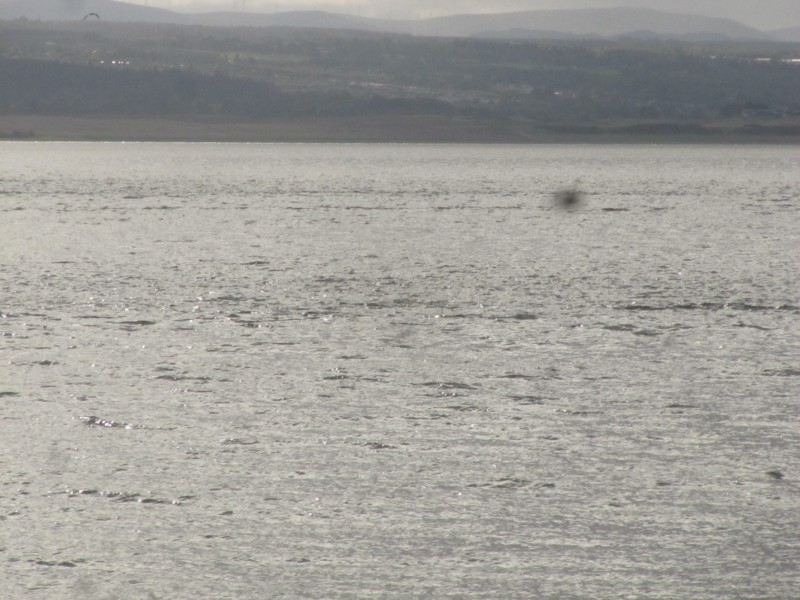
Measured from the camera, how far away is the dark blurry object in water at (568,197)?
56562 mm

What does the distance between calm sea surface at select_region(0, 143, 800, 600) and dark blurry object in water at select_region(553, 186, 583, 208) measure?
28.2 meters

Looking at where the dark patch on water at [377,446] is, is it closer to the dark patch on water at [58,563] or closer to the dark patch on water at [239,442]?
the dark patch on water at [239,442]

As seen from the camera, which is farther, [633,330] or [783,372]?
[633,330]

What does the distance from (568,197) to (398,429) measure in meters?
52.5

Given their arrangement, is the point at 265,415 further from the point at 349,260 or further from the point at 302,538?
the point at 349,260

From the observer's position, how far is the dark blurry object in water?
5656 cm

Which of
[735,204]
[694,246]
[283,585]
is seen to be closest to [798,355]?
[283,585]

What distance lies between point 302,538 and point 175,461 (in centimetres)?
228

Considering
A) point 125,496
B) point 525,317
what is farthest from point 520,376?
point 125,496

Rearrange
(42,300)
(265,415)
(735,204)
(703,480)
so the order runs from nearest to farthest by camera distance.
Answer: (703,480) → (265,415) → (42,300) → (735,204)

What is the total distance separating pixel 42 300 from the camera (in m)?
21.0

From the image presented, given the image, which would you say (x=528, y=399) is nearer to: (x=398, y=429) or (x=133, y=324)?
(x=398, y=429)

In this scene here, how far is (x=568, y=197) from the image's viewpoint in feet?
207

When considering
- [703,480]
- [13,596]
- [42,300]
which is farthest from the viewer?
[42,300]
